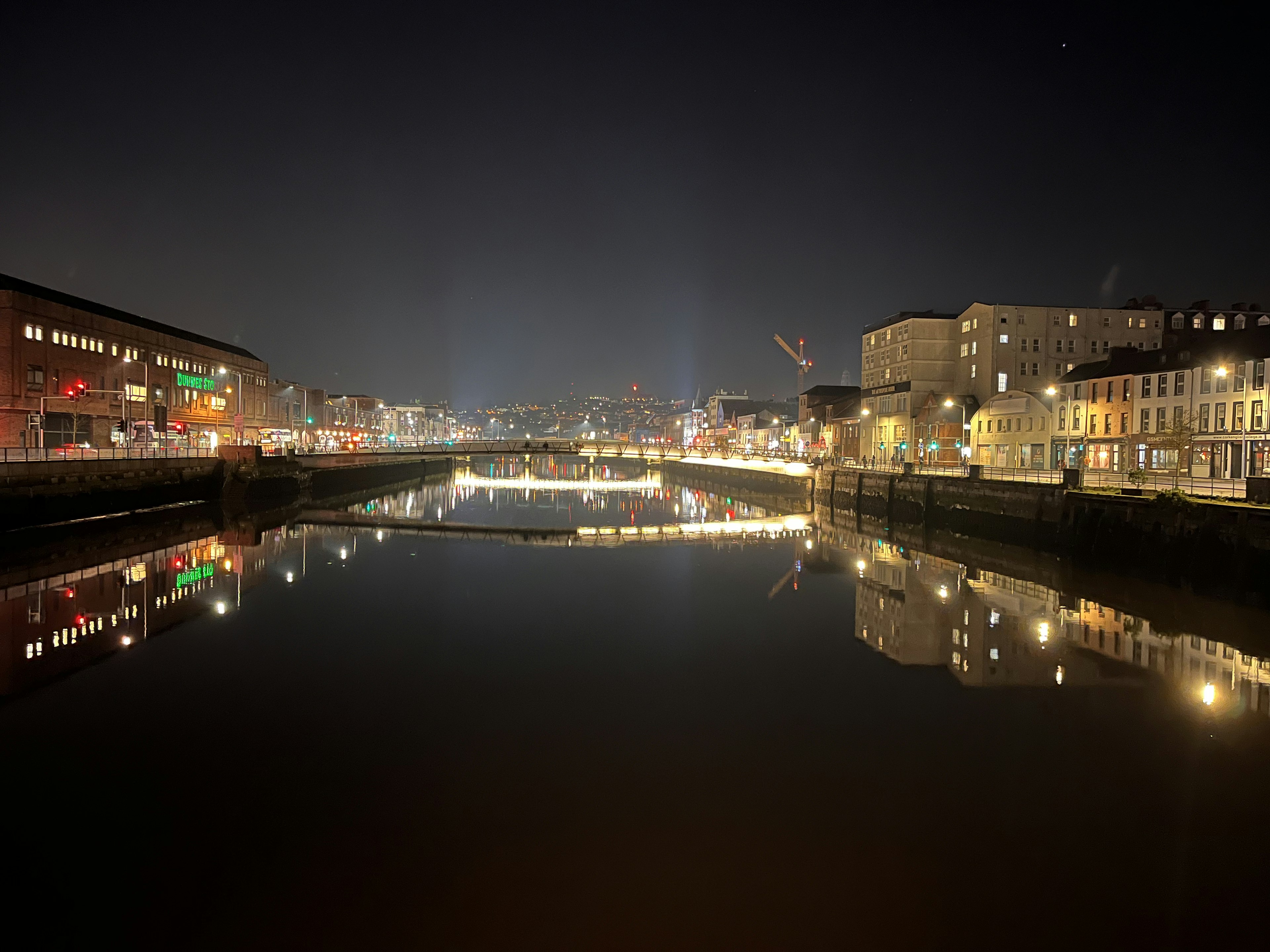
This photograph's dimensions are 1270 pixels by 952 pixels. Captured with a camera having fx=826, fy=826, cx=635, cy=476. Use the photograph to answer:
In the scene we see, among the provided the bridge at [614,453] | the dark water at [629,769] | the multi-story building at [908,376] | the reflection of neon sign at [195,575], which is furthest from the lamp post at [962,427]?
the reflection of neon sign at [195,575]

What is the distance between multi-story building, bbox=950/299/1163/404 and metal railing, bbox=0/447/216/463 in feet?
220

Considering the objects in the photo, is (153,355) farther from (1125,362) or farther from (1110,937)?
(1110,937)

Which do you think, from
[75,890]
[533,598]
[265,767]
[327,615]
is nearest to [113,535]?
[327,615]

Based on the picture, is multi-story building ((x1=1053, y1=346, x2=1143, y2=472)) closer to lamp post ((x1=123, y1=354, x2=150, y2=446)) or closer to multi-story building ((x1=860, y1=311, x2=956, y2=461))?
multi-story building ((x1=860, y1=311, x2=956, y2=461))

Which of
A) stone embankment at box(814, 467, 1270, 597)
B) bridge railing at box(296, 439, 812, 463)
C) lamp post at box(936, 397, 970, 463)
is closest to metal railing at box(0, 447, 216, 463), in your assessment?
bridge railing at box(296, 439, 812, 463)

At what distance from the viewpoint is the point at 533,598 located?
27.3m

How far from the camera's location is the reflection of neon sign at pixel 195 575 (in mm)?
28484

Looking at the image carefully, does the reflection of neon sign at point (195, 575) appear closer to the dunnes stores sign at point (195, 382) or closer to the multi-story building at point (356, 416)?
the dunnes stores sign at point (195, 382)

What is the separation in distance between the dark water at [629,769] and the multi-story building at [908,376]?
59806 millimetres

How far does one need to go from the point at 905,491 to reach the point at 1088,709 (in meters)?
39.6

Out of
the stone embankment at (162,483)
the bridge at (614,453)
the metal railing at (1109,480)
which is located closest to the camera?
the metal railing at (1109,480)

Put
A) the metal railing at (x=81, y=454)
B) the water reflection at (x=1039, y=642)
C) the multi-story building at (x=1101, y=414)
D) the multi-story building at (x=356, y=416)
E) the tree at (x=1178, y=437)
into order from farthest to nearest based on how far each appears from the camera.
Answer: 1. the multi-story building at (x=356, y=416)
2. the multi-story building at (x=1101, y=414)
3. the tree at (x=1178, y=437)
4. the metal railing at (x=81, y=454)
5. the water reflection at (x=1039, y=642)

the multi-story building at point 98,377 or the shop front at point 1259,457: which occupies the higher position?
the multi-story building at point 98,377

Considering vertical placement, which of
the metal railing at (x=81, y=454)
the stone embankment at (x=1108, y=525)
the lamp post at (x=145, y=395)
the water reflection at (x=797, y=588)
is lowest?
the water reflection at (x=797, y=588)
